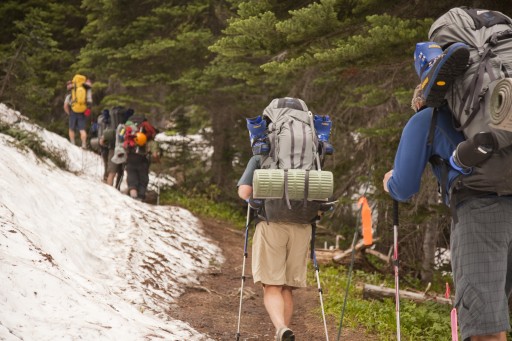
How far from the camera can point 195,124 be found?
18.5 m

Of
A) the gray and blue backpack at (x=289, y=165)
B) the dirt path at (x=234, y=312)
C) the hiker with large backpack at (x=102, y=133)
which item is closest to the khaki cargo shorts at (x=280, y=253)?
the gray and blue backpack at (x=289, y=165)

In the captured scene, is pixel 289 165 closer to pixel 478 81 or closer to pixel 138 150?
pixel 478 81

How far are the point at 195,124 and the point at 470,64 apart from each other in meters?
15.5

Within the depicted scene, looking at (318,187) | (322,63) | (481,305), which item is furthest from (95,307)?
(322,63)

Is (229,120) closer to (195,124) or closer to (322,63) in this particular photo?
(195,124)

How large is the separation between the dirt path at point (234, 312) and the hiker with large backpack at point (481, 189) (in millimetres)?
3724

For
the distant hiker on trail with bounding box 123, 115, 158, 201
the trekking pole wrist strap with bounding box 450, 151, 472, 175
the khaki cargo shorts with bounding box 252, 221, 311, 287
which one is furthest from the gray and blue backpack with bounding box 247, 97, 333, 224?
the distant hiker on trail with bounding box 123, 115, 158, 201

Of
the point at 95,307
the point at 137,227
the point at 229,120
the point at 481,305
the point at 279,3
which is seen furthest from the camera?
the point at 229,120

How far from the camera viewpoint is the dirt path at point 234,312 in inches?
272

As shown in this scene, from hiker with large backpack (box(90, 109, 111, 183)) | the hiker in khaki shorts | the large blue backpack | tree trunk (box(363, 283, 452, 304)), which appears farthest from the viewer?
hiker with large backpack (box(90, 109, 111, 183))

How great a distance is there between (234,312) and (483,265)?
16.8ft

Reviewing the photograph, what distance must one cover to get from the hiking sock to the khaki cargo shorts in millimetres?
2566

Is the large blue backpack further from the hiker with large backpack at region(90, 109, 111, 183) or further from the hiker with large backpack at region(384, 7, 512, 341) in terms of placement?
the hiker with large backpack at region(90, 109, 111, 183)

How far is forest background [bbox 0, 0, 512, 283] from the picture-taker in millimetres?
7957
